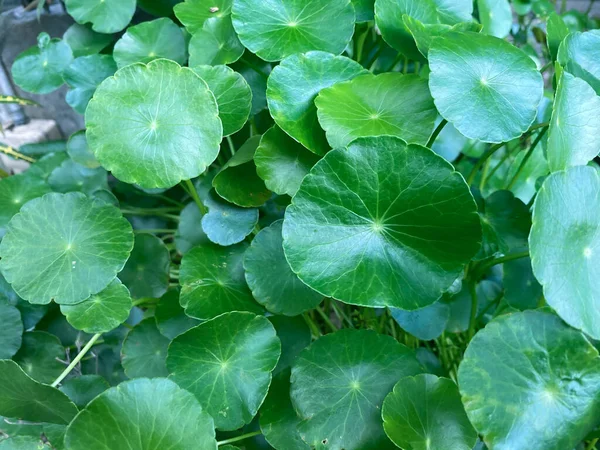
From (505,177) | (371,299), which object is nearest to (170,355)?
(371,299)

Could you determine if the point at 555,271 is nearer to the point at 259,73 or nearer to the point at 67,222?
the point at 259,73

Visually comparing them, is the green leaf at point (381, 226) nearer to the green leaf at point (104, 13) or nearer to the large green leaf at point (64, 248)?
the large green leaf at point (64, 248)

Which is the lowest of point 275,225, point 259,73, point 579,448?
point 579,448

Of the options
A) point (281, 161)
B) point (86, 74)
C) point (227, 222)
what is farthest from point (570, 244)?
point (86, 74)

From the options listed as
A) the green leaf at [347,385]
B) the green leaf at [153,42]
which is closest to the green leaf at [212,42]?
the green leaf at [153,42]

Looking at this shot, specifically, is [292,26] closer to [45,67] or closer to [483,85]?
[483,85]

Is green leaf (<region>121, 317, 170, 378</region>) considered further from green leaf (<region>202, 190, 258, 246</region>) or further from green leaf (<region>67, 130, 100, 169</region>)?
green leaf (<region>67, 130, 100, 169</region>)
